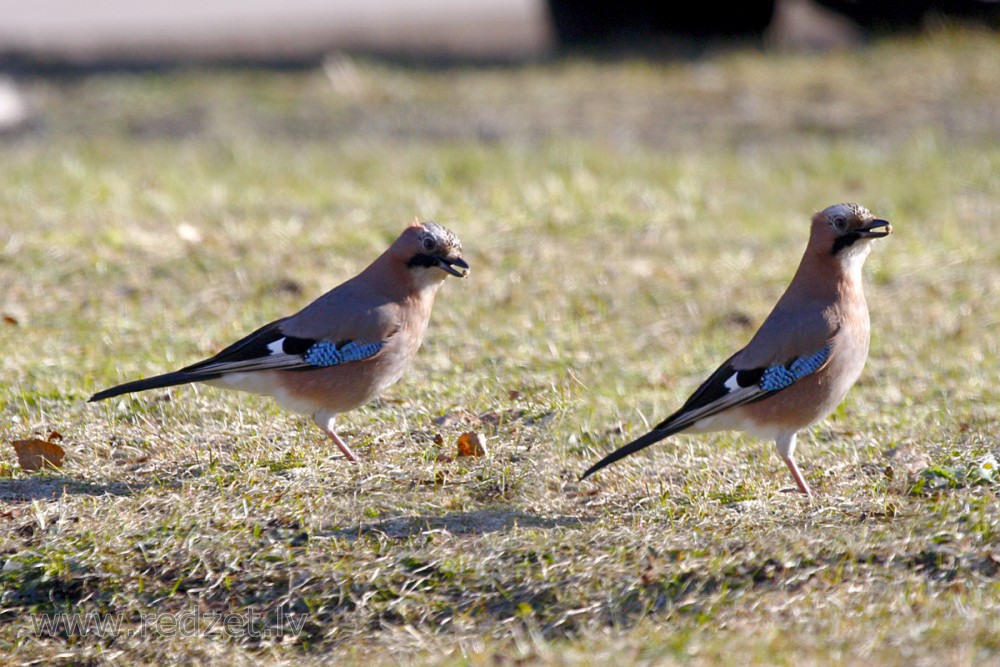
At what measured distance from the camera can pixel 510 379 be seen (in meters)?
6.63

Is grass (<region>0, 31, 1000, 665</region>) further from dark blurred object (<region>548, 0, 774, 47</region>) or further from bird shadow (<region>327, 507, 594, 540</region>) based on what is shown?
dark blurred object (<region>548, 0, 774, 47</region>)

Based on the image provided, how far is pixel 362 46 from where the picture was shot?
1470cm

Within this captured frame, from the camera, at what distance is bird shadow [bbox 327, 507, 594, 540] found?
4.99m

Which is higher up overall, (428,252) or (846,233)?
(428,252)

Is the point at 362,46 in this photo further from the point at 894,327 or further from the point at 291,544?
the point at 291,544

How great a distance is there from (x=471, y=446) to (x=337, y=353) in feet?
2.20

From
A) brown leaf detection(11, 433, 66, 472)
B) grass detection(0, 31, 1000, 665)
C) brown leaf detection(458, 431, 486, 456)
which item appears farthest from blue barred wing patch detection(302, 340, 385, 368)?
brown leaf detection(11, 433, 66, 472)

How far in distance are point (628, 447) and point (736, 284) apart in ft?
10.8

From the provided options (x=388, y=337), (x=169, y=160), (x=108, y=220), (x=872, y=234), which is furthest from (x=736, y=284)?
(x=169, y=160)

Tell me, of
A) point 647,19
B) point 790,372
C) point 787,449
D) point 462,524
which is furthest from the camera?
point 647,19

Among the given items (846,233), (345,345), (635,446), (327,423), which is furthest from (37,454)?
(846,233)

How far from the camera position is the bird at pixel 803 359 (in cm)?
537

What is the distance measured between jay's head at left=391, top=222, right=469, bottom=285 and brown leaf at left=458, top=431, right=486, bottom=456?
712mm

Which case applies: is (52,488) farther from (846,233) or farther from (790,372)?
(846,233)
